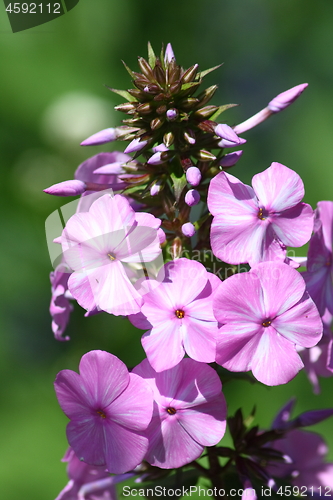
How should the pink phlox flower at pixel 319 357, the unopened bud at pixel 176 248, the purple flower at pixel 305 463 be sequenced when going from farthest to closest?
1. the purple flower at pixel 305 463
2. the pink phlox flower at pixel 319 357
3. the unopened bud at pixel 176 248

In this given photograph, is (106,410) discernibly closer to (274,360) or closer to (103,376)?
(103,376)

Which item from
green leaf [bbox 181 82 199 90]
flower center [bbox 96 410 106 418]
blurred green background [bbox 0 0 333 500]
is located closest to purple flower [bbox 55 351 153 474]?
flower center [bbox 96 410 106 418]

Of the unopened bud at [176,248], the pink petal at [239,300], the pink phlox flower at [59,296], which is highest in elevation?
the unopened bud at [176,248]

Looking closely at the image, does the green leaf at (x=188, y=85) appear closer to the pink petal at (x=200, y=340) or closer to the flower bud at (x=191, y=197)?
the flower bud at (x=191, y=197)

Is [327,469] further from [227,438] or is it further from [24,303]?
[24,303]

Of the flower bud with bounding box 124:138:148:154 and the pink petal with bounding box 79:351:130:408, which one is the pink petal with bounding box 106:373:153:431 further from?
the flower bud with bounding box 124:138:148:154

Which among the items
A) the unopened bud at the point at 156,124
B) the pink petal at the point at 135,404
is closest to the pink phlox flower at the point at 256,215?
the unopened bud at the point at 156,124

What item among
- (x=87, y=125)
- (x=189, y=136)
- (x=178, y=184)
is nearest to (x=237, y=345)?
(x=178, y=184)
